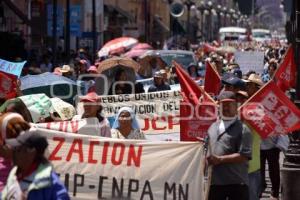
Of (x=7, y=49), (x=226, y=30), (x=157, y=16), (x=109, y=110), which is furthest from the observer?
(x=226, y=30)

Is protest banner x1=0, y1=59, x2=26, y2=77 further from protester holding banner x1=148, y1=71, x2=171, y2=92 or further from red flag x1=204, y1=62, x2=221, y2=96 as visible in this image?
protester holding banner x1=148, y1=71, x2=171, y2=92

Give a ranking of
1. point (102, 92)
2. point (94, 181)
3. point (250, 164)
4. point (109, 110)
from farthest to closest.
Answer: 1. point (102, 92)
2. point (109, 110)
3. point (250, 164)
4. point (94, 181)

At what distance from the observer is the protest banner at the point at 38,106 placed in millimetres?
10453

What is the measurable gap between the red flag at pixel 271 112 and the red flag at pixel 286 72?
9.10 ft

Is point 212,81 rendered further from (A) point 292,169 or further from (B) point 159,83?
(B) point 159,83

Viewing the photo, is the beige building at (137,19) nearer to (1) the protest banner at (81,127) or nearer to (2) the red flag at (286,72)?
(2) the red flag at (286,72)

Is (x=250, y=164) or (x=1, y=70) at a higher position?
(x=1, y=70)

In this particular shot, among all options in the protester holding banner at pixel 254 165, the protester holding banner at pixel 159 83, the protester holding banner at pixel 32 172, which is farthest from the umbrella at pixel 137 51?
the protester holding banner at pixel 32 172

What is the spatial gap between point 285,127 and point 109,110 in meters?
3.43

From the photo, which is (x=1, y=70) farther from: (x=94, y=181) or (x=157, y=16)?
(x=157, y=16)

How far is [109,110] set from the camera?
13.0m

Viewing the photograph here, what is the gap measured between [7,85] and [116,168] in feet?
11.5

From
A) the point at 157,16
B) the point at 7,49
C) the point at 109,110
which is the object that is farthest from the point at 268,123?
the point at 157,16

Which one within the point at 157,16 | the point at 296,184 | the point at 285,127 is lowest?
the point at 296,184
